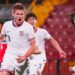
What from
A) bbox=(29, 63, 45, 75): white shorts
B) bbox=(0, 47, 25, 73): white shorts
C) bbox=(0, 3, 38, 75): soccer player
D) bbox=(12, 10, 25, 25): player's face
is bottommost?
bbox=(29, 63, 45, 75): white shorts

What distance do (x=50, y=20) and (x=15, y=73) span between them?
383 inches

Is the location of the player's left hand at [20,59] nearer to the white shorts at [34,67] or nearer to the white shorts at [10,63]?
the white shorts at [10,63]

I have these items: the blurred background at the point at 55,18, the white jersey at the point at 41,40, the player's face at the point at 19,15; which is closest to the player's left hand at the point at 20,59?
the player's face at the point at 19,15

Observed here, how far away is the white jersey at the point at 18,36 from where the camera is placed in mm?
6957

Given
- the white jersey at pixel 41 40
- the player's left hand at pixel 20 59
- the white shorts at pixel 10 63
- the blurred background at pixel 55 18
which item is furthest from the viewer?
the blurred background at pixel 55 18

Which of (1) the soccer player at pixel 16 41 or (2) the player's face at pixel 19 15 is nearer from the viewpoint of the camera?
(2) the player's face at pixel 19 15

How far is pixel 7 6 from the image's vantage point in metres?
17.8

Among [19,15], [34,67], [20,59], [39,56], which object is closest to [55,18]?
[39,56]

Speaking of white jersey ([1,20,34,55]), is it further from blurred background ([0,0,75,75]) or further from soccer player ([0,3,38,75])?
blurred background ([0,0,75,75])

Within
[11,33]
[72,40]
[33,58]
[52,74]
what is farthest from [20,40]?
[72,40]

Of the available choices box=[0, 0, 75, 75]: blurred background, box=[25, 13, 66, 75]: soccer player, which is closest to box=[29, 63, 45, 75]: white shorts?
box=[25, 13, 66, 75]: soccer player

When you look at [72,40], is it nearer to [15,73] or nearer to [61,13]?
[61,13]

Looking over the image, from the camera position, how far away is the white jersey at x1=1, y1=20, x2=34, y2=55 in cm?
696

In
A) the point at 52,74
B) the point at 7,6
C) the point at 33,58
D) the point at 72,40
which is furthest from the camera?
the point at 7,6
